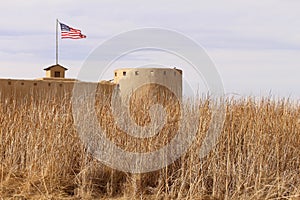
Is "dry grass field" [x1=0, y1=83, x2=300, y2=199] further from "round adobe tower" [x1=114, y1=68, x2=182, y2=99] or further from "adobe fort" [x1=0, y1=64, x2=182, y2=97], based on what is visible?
"adobe fort" [x1=0, y1=64, x2=182, y2=97]

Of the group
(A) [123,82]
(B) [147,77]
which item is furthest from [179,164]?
(A) [123,82]

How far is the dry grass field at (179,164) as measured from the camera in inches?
169

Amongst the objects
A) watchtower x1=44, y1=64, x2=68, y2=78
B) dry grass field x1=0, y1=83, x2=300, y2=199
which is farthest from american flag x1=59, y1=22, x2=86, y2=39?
dry grass field x1=0, y1=83, x2=300, y2=199

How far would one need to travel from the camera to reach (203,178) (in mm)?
4344

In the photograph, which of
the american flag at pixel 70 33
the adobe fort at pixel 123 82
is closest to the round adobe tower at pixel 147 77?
the adobe fort at pixel 123 82

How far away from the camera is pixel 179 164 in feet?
14.9

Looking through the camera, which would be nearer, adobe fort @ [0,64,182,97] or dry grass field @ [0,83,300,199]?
dry grass field @ [0,83,300,199]

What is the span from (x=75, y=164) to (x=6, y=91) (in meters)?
5.28

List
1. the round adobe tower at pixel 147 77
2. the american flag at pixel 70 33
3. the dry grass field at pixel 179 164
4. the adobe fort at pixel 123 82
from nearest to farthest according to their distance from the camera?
the dry grass field at pixel 179 164 → the round adobe tower at pixel 147 77 → the adobe fort at pixel 123 82 → the american flag at pixel 70 33

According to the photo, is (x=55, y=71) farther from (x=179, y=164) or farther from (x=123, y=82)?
(x=179, y=164)

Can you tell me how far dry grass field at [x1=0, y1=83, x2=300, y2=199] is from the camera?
14.1ft

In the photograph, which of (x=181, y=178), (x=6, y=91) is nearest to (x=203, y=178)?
(x=181, y=178)

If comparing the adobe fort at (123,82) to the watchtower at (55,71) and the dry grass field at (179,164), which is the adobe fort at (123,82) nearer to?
the watchtower at (55,71)

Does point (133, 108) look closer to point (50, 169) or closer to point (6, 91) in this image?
point (50, 169)
